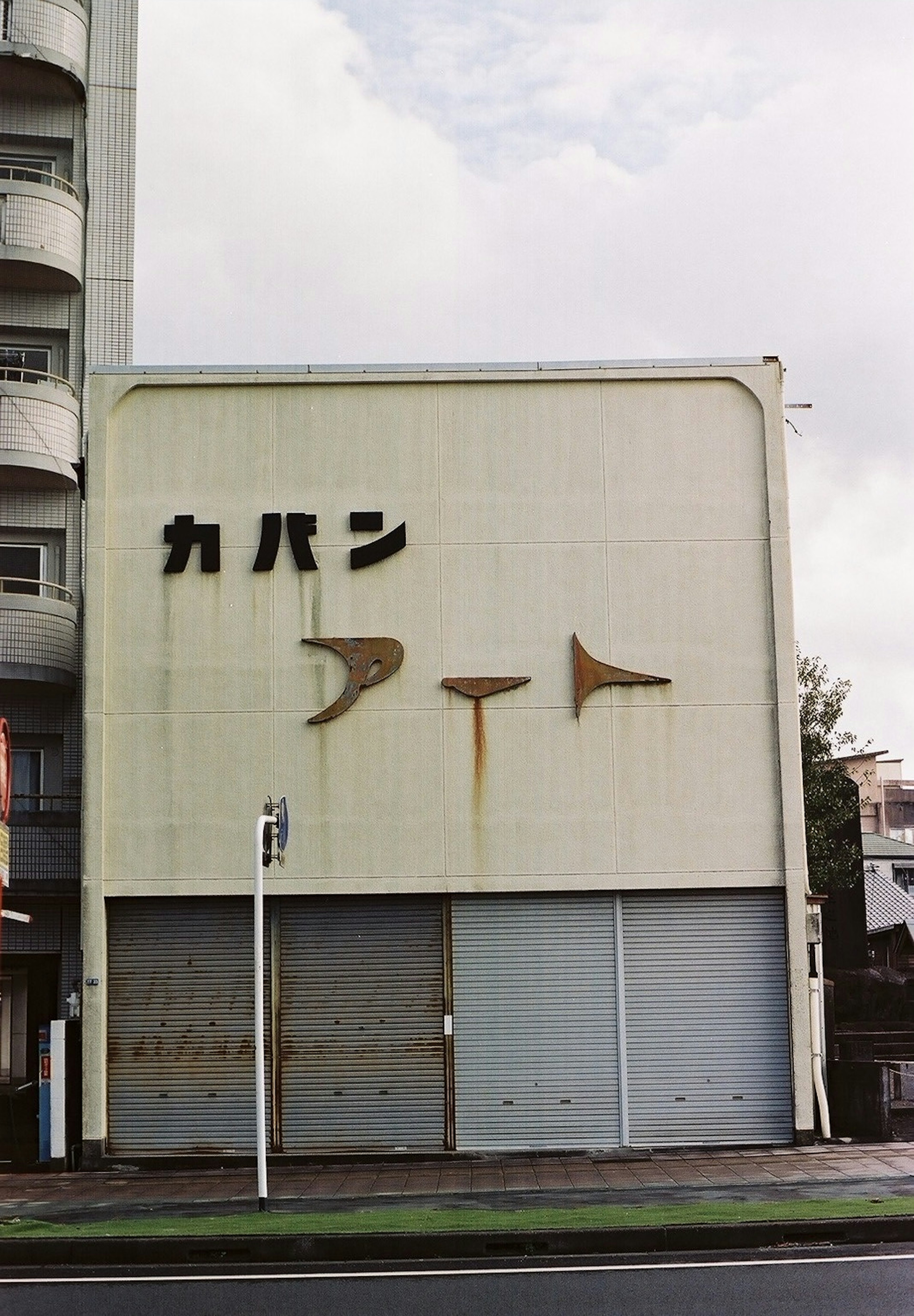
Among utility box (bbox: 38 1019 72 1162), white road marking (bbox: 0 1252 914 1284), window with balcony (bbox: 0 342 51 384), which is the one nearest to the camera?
white road marking (bbox: 0 1252 914 1284)

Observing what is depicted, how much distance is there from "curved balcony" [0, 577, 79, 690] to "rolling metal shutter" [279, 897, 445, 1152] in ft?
24.6

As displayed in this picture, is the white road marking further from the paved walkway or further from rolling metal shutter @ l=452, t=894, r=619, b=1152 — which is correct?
rolling metal shutter @ l=452, t=894, r=619, b=1152

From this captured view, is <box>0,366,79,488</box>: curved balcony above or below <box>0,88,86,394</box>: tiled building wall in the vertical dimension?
below

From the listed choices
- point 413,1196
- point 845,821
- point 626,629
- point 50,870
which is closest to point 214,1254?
point 413,1196

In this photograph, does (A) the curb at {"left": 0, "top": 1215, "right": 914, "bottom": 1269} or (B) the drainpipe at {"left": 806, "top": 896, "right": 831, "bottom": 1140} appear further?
(B) the drainpipe at {"left": 806, "top": 896, "right": 831, "bottom": 1140}

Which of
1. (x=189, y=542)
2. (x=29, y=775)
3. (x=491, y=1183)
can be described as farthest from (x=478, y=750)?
(x=29, y=775)

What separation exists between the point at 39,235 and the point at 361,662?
12.4 metres

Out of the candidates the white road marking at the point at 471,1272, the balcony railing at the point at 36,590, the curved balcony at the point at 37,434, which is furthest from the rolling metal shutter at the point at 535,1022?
the curved balcony at the point at 37,434

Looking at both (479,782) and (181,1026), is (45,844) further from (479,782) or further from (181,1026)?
(479,782)

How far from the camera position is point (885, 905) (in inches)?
2119

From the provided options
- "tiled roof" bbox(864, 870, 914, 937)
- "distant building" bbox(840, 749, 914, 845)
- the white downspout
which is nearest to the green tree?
"tiled roof" bbox(864, 870, 914, 937)

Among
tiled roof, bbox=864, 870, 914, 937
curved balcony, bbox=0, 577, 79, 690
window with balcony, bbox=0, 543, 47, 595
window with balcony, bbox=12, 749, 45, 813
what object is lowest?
tiled roof, bbox=864, 870, 914, 937

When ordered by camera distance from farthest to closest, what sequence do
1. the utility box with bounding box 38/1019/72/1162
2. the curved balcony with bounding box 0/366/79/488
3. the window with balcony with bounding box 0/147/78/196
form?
1. the window with balcony with bounding box 0/147/78/196
2. the curved balcony with bounding box 0/366/79/488
3. the utility box with bounding box 38/1019/72/1162

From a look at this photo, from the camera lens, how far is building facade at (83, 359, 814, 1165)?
19781 mm
